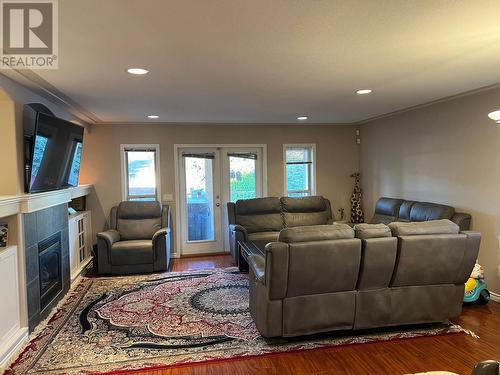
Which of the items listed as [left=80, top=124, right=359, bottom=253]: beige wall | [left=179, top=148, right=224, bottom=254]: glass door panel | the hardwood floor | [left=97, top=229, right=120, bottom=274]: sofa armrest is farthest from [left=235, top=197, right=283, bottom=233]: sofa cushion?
the hardwood floor

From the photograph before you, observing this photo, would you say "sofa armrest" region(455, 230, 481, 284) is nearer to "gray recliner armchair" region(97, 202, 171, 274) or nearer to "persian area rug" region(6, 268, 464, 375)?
"persian area rug" region(6, 268, 464, 375)

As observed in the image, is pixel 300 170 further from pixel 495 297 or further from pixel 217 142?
pixel 495 297

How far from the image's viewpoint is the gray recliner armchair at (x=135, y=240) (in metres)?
4.98

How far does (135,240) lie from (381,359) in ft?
13.0

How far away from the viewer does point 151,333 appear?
3.17 metres

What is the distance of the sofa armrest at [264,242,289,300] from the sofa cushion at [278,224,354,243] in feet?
0.30

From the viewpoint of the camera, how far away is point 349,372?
99.9 inches

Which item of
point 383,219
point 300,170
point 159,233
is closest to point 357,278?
point 383,219

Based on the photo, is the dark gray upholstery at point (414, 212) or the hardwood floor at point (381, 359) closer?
the hardwood floor at point (381, 359)

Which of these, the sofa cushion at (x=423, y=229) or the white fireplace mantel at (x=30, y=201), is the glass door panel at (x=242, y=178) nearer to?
the white fireplace mantel at (x=30, y=201)

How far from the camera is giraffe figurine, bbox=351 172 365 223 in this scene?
21.4 feet

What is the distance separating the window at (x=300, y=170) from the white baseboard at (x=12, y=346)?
4.64 meters

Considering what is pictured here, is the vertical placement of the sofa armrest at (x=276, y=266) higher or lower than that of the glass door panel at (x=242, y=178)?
lower

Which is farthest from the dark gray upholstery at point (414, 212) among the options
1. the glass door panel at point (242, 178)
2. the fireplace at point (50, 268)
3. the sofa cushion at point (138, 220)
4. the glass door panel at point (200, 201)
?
the fireplace at point (50, 268)
